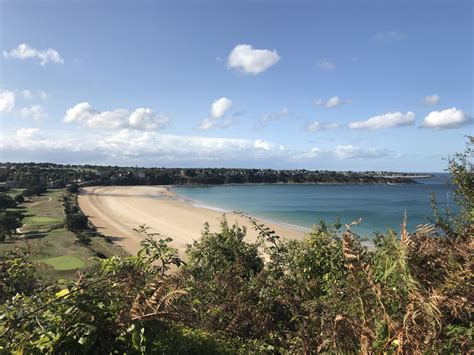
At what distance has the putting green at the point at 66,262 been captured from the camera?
61.6 ft

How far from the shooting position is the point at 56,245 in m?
23.9

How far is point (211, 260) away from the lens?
8.41m

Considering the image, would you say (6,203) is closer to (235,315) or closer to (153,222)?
(153,222)

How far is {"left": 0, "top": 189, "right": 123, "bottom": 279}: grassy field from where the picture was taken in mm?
17280

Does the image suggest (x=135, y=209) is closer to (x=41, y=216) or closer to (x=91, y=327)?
(x=41, y=216)

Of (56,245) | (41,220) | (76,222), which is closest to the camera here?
(56,245)

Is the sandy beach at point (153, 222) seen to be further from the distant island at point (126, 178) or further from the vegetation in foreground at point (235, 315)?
the distant island at point (126, 178)

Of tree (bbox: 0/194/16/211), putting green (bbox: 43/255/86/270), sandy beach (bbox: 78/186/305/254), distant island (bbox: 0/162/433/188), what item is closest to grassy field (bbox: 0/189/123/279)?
putting green (bbox: 43/255/86/270)

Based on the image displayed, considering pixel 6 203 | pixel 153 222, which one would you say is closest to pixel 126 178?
pixel 6 203

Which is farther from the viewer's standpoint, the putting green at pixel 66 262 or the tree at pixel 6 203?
the tree at pixel 6 203

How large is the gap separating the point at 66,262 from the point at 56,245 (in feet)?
15.4

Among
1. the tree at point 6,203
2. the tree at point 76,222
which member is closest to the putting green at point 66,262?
the tree at point 76,222

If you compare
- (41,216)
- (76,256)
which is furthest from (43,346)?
(41,216)

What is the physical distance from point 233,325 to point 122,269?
62.4 inches
